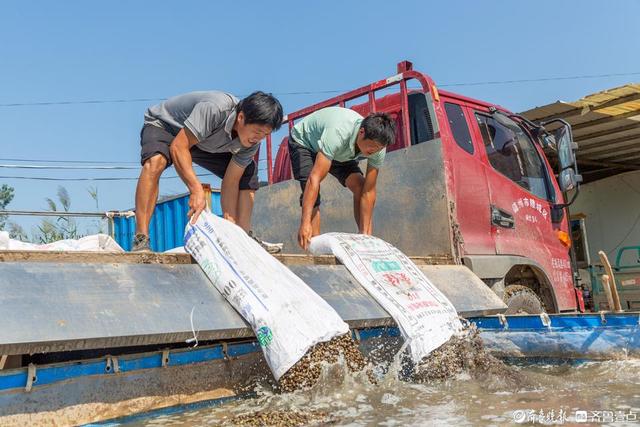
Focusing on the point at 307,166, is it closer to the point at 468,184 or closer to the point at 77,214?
the point at 468,184

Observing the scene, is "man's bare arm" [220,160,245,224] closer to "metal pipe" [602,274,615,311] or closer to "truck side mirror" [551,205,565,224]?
"metal pipe" [602,274,615,311]

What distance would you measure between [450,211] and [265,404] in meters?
1.92

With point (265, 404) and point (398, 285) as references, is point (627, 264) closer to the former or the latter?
point (398, 285)

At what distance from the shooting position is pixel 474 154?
159 inches

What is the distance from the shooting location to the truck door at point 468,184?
375cm

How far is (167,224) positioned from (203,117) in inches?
→ 174

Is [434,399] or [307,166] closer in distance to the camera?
[434,399]

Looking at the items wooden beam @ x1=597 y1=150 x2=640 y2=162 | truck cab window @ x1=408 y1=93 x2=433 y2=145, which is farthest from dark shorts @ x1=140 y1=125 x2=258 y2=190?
wooden beam @ x1=597 y1=150 x2=640 y2=162

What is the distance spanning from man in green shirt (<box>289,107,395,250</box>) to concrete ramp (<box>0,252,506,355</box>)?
3.35 feet

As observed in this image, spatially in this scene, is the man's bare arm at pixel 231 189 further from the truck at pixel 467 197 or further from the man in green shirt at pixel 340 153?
the truck at pixel 467 197

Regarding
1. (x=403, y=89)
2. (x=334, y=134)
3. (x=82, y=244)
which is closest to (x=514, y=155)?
(x=403, y=89)

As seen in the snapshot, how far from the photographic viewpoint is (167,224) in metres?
7.15

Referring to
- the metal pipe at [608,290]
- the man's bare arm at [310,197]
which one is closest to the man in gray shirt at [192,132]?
the man's bare arm at [310,197]

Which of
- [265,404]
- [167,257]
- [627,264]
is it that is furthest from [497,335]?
[627,264]
